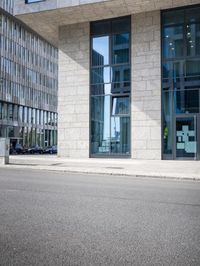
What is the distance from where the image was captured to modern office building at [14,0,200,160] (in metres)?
23.9

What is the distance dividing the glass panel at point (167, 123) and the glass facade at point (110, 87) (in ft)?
8.25

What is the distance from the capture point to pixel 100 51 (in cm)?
2650

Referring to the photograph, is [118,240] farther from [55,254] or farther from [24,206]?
[24,206]

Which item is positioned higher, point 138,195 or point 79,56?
point 79,56

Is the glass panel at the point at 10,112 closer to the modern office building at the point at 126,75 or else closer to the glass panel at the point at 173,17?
the modern office building at the point at 126,75

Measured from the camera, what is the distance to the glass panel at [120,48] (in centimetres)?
2572

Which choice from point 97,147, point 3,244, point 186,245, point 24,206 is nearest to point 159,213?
point 186,245

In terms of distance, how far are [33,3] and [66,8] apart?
2650 millimetres

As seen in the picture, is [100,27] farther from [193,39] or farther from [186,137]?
[186,137]

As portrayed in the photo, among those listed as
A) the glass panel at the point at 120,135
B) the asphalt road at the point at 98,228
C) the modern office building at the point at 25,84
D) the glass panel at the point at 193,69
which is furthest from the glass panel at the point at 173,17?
the modern office building at the point at 25,84

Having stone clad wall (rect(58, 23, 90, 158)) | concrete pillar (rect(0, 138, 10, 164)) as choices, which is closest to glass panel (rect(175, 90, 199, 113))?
stone clad wall (rect(58, 23, 90, 158))

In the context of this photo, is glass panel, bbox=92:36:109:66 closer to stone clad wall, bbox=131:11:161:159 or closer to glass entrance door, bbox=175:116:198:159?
stone clad wall, bbox=131:11:161:159

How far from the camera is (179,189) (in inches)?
428

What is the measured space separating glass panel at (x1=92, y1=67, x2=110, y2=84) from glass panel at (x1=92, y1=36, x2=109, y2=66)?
426 millimetres
